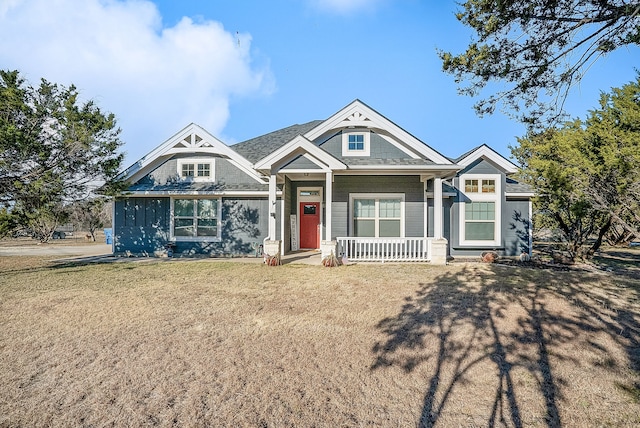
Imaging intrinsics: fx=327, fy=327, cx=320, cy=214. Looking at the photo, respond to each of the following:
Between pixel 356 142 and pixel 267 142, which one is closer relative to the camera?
pixel 356 142

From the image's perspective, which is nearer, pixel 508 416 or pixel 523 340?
pixel 508 416

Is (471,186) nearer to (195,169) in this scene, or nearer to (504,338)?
(504,338)

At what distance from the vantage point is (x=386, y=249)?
38.3ft

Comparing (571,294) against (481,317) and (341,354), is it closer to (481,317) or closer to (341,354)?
(481,317)

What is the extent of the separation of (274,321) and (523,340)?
12.5 feet

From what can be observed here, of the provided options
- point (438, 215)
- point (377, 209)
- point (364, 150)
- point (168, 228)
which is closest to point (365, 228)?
point (377, 209)

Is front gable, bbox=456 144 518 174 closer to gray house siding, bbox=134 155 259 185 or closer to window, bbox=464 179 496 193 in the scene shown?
window, bbox=464 179 496 193

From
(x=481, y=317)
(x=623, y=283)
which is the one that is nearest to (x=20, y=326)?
A: (x=481, y=317)

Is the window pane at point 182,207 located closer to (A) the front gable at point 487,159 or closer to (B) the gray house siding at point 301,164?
(B) the gray house siding at point 301,164

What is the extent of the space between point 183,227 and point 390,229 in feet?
27.4

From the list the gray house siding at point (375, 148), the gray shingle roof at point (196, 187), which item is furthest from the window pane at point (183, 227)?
the gray house siding at point (375, 148)

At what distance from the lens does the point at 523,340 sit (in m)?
4.79

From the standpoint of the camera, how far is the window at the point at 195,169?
13484 millimetres

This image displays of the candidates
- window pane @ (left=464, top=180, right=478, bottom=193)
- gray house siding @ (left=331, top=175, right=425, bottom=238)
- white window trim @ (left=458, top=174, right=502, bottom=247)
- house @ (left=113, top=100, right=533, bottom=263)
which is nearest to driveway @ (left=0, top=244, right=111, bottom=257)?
house @ (left=113, top=100, right=533, bottom=263)
